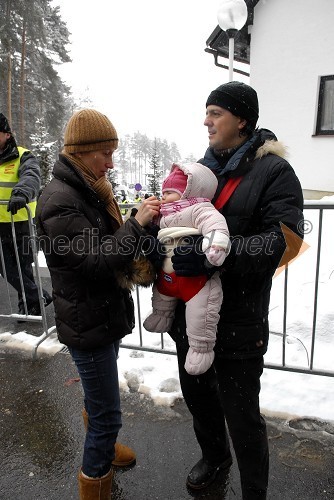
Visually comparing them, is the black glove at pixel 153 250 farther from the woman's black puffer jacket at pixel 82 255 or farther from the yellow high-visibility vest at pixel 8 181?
the yellow high-visibility vest at pixel 8 181

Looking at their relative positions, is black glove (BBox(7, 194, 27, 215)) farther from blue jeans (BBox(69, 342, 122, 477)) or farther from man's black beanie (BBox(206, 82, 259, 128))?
man's black beanie (BBox(206, 82, 259, 128))

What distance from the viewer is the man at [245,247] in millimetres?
1693

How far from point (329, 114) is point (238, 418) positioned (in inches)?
398

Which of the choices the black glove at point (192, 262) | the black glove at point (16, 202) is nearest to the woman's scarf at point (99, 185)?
the black glove at point (192, 262)

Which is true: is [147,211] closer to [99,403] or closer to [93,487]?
[99,403]

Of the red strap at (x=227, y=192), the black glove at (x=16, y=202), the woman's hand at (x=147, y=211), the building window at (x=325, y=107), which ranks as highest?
the building window at (x=325, y=107)

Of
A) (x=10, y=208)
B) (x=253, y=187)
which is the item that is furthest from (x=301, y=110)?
(x=253, y=187)

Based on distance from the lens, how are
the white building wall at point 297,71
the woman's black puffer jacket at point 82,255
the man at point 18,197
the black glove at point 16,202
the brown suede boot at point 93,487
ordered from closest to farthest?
the woman's black puffer jacket at point 82,255, the brown suede boot at point 93,487, the black glove at point 16,202, the man at point 18,197, the white building wall at point 297,71

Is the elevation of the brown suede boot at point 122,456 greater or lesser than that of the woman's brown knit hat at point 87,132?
lesser

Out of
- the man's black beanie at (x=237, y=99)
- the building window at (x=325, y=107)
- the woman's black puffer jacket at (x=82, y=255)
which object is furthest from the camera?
the building window at (x=325, y=107)

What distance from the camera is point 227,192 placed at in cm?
182

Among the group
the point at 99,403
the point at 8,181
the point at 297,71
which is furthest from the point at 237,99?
the point at 297,71

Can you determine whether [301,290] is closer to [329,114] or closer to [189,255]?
[189,255]

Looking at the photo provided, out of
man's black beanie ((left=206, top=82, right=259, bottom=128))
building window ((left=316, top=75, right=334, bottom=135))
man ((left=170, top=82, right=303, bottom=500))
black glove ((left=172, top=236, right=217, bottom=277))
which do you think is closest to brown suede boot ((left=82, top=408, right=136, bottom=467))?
man ((left=170, top=82, right=303, bottom=500))
